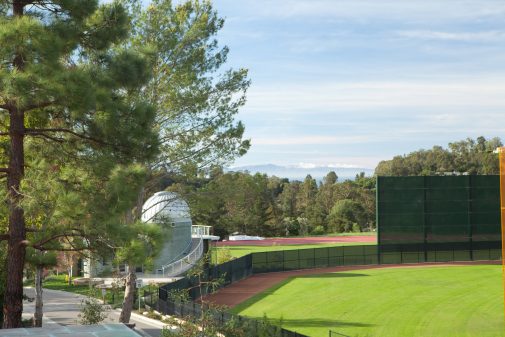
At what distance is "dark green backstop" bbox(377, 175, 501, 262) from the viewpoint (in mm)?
48594

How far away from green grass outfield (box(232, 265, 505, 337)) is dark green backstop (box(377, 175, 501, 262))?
4.99m

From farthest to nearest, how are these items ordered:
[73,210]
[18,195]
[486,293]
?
[486,293] < [18,195] < [73,210]

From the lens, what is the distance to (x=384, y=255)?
1913 inches

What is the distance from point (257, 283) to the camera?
39844 mm

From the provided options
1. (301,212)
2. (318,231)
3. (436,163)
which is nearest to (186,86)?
(318,231)

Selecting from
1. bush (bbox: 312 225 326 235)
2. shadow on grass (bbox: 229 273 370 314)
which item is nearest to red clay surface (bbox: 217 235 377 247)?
bush (bbox: 312 225 326 235)

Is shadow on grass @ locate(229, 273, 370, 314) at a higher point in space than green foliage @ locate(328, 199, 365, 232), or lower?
lower

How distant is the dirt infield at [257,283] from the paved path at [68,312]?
534cm

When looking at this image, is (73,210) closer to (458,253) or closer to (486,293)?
(486,293)

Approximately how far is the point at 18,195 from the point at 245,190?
12649 millimetres

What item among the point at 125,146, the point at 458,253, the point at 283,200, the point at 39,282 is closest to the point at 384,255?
the point at 458,253

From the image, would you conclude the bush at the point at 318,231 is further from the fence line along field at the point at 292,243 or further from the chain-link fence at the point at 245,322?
the chain-link fence at the point at 245,322

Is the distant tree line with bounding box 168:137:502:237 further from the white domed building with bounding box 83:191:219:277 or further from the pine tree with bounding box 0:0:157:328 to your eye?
the pine tree with bounding box 0:0:157:328

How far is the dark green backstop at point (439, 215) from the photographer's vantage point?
48.6m
